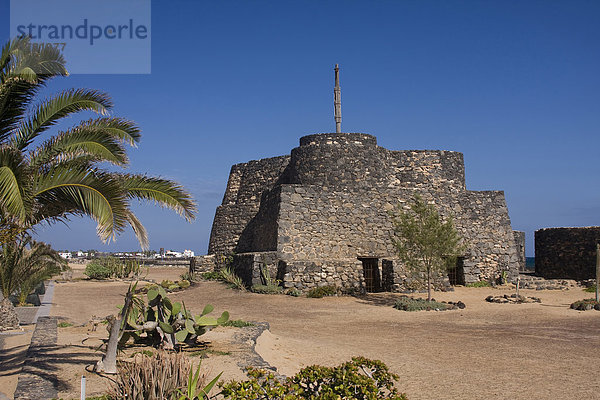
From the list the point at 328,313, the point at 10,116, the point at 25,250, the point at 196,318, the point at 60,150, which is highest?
the point at 10,116

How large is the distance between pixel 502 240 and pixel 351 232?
8.02m

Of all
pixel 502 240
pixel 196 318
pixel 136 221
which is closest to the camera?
pixel 136 221

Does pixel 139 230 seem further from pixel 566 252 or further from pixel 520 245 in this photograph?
pixel 520 245

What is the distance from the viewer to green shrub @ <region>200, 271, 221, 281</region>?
2450cm

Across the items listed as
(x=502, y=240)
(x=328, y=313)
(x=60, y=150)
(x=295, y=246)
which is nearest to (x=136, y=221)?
(x=60, y=150)

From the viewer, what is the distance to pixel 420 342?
34.8 ft

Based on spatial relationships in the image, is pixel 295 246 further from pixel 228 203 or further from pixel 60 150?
pixel 60 150

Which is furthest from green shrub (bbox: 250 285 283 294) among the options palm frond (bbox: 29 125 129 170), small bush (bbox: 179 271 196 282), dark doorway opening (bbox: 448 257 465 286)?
palm frond (bbox: 29 125 129 170)

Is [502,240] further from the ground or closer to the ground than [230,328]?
further from the ground

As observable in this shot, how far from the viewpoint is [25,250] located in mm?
15320

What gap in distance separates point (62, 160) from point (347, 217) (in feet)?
51.2

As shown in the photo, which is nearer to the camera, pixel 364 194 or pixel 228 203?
pixel 364 194

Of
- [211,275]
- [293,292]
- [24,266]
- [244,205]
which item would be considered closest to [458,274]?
[293,292]

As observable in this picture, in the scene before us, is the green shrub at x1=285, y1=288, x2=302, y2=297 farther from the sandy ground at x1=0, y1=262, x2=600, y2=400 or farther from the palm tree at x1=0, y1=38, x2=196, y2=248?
the palm tree at x1=0, y1=38, x2=196, y2=248
